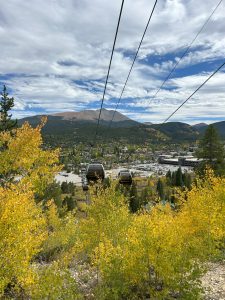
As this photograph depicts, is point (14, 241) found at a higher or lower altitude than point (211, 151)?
lower

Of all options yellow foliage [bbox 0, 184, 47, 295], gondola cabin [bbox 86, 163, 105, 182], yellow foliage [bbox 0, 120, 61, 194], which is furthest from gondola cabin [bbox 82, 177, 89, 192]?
yellow foliage [bbox 0, 184, 47, 295]

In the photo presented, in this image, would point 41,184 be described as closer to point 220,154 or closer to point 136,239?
point 136,239

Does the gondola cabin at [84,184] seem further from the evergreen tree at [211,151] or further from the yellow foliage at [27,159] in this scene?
the evergreen tree at [211,151]

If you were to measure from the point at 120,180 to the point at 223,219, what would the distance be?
17.0m

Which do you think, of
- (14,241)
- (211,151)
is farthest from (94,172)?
(211,151)

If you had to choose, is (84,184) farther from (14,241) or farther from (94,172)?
(14,241)

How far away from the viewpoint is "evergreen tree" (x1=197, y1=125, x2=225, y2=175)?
53625 millimetres

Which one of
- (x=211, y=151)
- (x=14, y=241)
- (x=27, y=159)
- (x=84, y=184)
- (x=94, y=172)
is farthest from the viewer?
(x=211, y=151)

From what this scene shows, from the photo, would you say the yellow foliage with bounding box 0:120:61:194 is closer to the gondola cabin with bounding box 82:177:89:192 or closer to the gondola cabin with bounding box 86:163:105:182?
the gondola cabin with bounding box 82:177:89:192

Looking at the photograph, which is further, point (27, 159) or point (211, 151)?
point (211, 151)

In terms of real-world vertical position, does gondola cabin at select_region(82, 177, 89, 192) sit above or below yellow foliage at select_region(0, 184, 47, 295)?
below

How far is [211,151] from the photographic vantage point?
178 ft

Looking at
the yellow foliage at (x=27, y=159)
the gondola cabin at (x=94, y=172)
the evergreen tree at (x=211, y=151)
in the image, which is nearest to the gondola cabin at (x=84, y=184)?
the gondola cabin at (x=94, y=172)

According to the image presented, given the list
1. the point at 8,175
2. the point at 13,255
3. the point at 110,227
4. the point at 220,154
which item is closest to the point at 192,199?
the point at 110,227
